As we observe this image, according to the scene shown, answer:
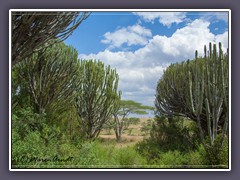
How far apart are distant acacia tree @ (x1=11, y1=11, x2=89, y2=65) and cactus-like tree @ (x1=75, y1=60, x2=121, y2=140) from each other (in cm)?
82

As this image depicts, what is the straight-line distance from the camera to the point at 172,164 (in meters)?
4.07

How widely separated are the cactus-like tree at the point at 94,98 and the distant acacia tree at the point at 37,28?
821mm

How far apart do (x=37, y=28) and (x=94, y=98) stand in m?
2.04

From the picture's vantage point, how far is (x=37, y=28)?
4.19m

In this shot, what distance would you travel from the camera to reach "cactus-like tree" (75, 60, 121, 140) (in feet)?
17.2

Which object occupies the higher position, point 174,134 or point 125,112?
point 125,112

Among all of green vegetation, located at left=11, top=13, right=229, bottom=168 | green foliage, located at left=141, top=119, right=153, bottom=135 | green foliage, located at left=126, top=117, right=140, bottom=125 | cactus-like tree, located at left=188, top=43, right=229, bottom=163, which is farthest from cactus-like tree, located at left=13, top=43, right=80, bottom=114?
cactus-like tree, located at left=188, top=43, right=229, bottom=163

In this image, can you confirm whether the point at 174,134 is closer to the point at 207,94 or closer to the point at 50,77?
the point at 207,94

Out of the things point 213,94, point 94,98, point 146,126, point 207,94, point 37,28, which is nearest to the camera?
point 37,28

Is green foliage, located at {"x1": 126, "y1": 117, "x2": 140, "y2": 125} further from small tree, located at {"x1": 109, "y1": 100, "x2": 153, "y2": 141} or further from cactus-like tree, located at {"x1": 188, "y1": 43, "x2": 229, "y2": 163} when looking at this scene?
cactus-like tree, located at {"x1": 188, "y1": 43, "x2": 229, "y2": 163}

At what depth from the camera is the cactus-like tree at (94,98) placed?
5.26m

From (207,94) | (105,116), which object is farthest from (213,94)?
(105,116)

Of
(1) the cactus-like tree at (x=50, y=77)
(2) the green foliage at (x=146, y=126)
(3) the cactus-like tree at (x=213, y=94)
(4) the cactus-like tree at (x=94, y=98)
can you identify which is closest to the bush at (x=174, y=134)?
(2) the green foliage at (x=146, y=126)
